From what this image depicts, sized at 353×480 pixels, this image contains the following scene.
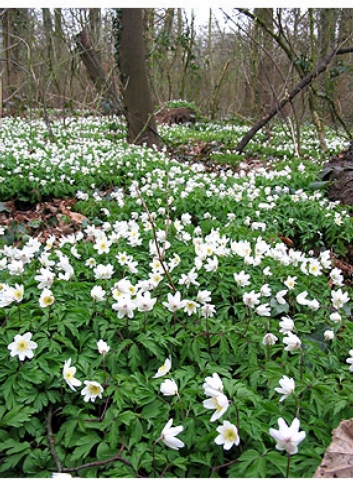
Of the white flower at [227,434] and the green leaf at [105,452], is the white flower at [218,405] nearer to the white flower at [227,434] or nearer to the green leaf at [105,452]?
the white flower at [227,434]

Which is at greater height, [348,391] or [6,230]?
[348,391]

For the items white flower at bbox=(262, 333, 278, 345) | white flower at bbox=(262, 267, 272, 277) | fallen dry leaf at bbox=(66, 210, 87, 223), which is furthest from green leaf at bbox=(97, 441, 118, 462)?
fallen dry leaf at bbox=(66, 210, 87, 223)

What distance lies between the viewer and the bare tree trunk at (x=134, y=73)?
25.9 feet

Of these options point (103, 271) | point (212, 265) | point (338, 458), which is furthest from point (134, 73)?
point (338, 458)

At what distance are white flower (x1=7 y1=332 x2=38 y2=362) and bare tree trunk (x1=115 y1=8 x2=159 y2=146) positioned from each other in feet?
22.4

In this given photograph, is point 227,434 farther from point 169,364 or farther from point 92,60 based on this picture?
point 92,60

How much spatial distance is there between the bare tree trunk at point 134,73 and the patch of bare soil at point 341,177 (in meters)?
3.97

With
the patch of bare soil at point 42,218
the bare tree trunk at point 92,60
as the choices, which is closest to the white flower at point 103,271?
the patch of bare soil at point 42,218

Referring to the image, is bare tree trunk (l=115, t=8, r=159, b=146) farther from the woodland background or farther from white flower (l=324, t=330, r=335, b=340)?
white flower (l=324, t=330, r=335, b=340)

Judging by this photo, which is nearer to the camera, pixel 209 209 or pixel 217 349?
pixel 217 349

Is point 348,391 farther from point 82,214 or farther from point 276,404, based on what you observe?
point 82,214

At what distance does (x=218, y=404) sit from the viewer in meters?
1.58

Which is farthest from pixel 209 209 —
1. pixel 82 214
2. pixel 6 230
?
pixel 6 230

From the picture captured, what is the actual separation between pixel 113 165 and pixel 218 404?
5.10 meters
